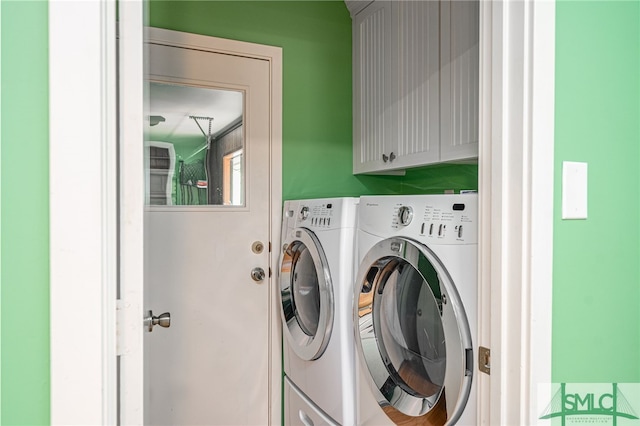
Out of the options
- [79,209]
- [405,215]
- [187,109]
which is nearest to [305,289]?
[405,215]

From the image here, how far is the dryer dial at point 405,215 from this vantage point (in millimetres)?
1322

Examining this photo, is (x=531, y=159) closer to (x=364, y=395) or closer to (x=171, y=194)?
(x=364, y=395)

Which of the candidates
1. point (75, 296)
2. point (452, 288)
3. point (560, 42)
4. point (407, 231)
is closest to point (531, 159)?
point (560, 42)

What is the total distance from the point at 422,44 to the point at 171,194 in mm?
1289

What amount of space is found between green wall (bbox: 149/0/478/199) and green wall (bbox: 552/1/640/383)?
1.07 meters

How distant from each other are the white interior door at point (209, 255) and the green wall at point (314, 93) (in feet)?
0.45

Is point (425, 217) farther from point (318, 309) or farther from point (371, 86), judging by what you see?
point (371, 86)

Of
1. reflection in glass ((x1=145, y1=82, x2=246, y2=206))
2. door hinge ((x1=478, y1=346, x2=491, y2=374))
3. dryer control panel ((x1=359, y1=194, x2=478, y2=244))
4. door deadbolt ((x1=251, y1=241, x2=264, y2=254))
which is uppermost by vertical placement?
reflection in glass ((x1=145, y1=82, x2=246, y2=206))

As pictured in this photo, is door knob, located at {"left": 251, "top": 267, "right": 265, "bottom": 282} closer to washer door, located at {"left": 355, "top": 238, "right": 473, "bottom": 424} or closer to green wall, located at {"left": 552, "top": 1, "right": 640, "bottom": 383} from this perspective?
washer door, located at {"left": 355, "top": 238, "right": 473, "bottom": 424}

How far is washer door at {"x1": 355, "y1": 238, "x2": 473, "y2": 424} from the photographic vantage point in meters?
1.12

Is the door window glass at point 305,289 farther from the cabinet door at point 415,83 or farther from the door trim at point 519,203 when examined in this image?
the door trim at point 519,203

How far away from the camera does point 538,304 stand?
84 cm

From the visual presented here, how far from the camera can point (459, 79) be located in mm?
1622
